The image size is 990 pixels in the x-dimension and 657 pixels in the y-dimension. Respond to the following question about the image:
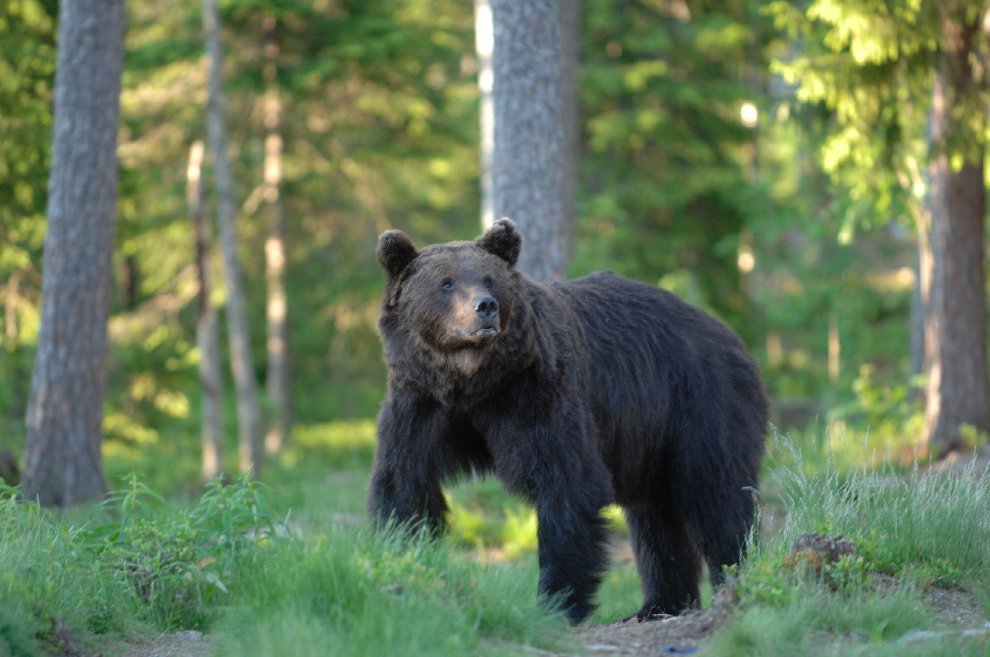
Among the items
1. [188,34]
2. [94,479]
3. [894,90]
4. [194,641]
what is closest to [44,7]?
[188,34]

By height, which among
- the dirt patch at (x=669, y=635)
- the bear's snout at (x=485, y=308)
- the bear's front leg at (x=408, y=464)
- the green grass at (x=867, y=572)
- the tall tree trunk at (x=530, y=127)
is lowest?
the dirt patch at (x=669, y=635)

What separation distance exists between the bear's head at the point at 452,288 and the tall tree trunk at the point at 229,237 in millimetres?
9245

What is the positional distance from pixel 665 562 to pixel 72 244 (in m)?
5.82

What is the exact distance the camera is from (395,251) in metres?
6.37

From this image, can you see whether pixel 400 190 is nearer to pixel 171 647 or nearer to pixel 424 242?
pixel 424 242

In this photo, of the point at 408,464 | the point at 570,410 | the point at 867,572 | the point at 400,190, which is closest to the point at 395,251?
the point at 408,464

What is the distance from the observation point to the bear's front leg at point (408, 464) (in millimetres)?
6152

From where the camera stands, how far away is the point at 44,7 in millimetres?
13172

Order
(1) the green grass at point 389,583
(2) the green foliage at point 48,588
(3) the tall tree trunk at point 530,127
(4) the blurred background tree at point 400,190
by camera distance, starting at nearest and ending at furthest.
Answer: (1) the green grass at point 389,583, (2) the green foliage at point 48,588, (3) the tall tree trunk at point 530,127, (4) the blurred background tree at point 400,190

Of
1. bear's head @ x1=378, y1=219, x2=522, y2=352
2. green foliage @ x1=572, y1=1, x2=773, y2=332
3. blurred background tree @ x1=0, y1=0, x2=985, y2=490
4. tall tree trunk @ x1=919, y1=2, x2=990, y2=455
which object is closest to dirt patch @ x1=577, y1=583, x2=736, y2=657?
bear's head @ x1=378, y1=219, x2=522, y2=352

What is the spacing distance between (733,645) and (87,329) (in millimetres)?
7164

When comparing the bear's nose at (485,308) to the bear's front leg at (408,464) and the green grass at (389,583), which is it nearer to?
the bear's front leg at (408,464)

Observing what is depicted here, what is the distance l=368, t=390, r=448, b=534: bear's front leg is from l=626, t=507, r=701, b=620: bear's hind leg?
1.71 meters

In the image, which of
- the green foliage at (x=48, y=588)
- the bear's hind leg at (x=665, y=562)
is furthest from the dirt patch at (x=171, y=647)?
the bear's hind leg at (x=665, y=562)
